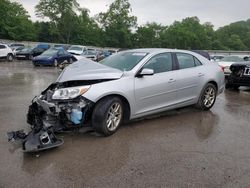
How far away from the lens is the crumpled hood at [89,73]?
5.61 meters

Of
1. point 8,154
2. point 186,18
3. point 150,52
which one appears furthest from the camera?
point 186,18

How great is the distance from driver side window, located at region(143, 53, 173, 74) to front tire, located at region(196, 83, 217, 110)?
1.28m

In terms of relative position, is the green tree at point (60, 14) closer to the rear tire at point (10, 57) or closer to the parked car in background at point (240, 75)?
the rear tire at point (10, 57)

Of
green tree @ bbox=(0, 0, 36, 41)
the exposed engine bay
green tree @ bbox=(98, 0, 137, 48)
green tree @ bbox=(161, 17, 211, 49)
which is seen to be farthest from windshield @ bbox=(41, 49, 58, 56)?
green tree @ bbox=(161, 17, 211, 49)

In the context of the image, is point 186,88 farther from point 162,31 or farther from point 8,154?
point 162,31

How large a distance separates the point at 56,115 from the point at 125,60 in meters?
2.05

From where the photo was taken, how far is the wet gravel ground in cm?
397

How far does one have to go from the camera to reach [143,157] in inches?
186

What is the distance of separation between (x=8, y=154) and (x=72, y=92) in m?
1.40

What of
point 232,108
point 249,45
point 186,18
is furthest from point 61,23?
point 232,108

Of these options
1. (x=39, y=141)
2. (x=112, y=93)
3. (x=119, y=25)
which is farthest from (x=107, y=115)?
(x=119, y=25)

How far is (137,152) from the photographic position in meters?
4.94

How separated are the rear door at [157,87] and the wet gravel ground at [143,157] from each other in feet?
1.33

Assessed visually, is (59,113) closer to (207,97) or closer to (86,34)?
(207,97)
